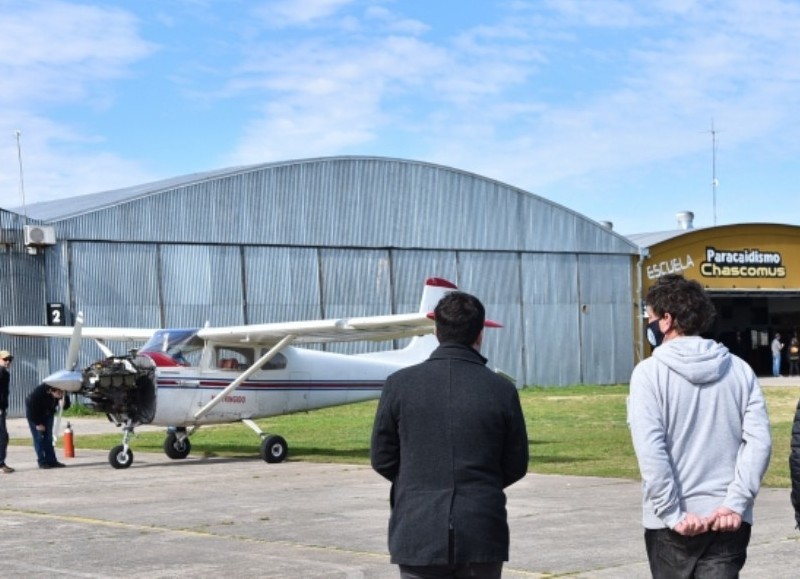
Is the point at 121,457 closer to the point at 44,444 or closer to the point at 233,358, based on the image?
the point at 44,444

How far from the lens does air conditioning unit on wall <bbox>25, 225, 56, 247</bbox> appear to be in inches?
1361

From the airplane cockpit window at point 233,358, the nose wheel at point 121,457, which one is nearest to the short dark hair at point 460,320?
the nose wheel at point 121,457

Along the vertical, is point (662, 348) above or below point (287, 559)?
above

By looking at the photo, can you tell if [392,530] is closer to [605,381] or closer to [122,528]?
[122,528]

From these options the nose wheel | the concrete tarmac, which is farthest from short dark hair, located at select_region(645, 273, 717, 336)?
the nose wheel

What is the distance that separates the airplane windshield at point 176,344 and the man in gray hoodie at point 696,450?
15.4 metres

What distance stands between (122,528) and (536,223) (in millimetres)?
34636

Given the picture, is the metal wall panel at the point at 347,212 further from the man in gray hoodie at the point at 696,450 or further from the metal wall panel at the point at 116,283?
the man in gray hoodie at the point at 696,450

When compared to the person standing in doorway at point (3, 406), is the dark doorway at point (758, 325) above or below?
below

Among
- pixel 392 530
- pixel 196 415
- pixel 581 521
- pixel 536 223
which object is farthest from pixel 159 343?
pixel 536 223

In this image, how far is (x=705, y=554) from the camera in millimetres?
4859

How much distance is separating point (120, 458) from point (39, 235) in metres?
17.7

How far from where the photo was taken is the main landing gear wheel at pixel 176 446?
20.1 meters

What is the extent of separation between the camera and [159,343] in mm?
19766
